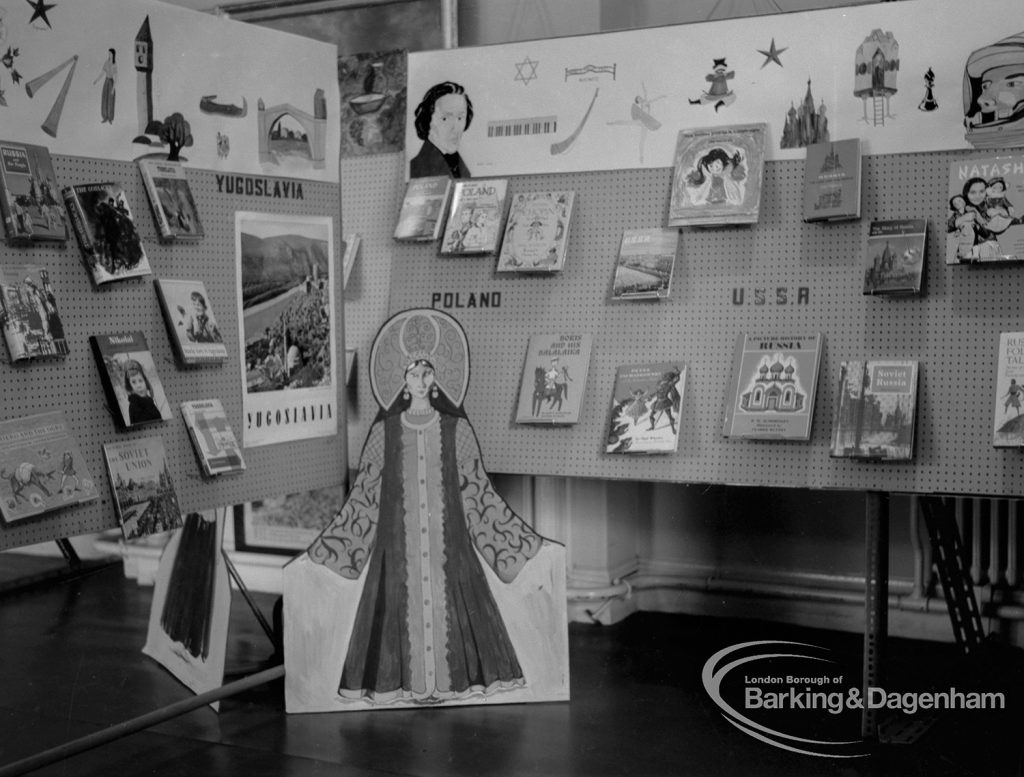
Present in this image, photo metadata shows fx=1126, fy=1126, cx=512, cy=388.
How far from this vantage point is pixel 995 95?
7.92ft

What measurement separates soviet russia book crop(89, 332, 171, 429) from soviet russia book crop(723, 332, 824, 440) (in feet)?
4.23

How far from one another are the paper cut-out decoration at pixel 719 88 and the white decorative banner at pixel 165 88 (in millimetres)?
961

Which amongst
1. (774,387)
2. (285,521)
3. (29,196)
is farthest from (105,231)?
(285,521)

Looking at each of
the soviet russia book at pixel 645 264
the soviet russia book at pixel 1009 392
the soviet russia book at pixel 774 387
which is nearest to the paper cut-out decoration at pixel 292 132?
the soviet russia book at pixel 645 264

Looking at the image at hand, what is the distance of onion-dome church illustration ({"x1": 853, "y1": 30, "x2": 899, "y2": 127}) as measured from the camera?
2.50m

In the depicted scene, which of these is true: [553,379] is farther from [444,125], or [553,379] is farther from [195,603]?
[195,603]

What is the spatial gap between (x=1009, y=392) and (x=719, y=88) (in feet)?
3.17

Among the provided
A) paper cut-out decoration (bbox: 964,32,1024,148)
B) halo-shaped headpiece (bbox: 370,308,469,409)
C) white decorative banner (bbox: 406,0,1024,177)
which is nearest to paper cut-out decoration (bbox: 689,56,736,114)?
white decorative banner (bbox: 406,0,1024,177)

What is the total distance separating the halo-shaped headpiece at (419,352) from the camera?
9.51ft

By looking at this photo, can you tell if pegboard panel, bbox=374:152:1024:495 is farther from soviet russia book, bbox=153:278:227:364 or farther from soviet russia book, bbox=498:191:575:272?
soviet russia book, bbox=153:278:227:364

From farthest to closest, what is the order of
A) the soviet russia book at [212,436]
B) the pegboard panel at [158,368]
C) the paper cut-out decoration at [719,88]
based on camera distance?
1. the paper cut-out decoration at [719,88]
2. the soviet russia book at [212,436]
3. the pegboard panel at [158,368]

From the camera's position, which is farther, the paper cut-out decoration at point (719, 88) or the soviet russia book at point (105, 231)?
the paper cut-out decoration at point (719, 88)

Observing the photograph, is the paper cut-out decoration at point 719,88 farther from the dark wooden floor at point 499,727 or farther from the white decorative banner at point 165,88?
the dark wooden floor at point 499,727

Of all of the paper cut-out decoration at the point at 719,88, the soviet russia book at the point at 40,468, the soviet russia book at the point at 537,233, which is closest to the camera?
the soviet russia book at the point at 40,468
